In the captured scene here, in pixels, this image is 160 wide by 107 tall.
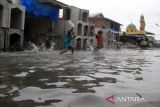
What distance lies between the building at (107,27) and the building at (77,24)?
26.8 feet

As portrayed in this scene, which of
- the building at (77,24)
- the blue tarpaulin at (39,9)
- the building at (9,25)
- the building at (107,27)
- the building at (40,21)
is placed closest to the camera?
the building at (9,25)

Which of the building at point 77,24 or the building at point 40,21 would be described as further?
the building at point 77,24

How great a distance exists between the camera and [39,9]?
83.4 feet

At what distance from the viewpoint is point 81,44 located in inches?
→ 1336

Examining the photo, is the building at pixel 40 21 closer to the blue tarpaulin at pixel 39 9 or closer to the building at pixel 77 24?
the blue tarpaulin at pixel 39 9

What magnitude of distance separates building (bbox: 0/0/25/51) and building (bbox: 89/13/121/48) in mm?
22555

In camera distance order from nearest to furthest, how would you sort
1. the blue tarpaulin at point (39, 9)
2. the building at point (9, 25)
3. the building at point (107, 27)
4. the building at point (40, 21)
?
the building at point (9, 25) < the blue tarpaulin at point (39, 9) < the building at point (40, 21) < the building at point (107, 27)

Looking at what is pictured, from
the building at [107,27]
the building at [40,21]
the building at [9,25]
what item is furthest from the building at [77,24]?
the building at [9,25]

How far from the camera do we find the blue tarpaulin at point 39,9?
2372cm

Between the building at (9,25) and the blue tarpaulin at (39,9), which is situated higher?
the blue tarpaulin at (39,9)

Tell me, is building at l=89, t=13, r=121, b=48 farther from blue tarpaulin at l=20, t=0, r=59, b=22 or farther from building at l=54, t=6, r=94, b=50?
blue tarpaulin at l=20, t=0, r=59, b=22

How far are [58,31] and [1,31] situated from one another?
42.8 feet

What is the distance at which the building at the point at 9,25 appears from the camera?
1878cm

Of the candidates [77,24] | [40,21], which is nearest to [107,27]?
[77,24]
